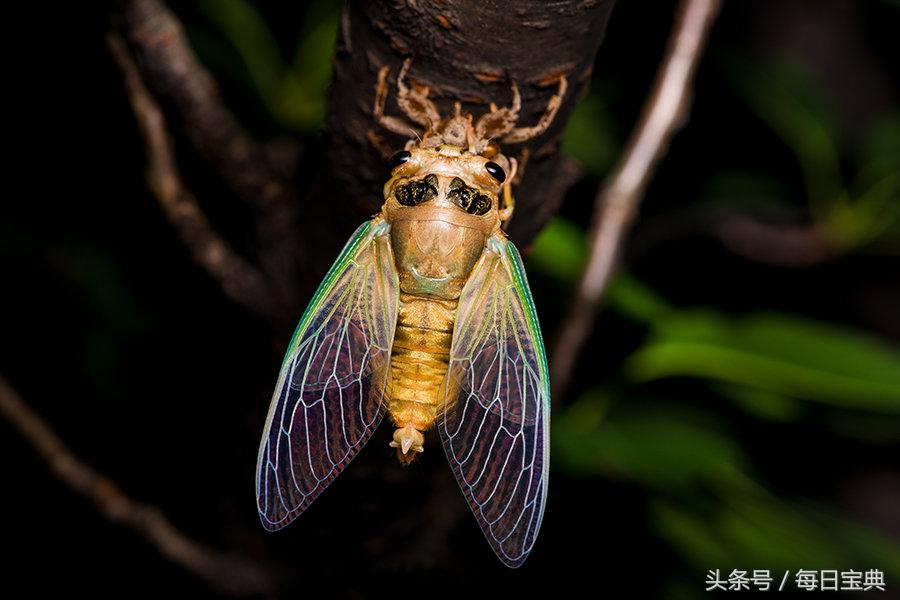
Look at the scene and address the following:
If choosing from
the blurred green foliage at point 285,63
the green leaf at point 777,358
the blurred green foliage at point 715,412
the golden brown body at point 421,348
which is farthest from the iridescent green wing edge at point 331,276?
the green leaf at point 777,358

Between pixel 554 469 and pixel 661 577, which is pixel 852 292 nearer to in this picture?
pixel 661 577

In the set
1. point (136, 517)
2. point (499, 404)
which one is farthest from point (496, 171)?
point (136, 517)

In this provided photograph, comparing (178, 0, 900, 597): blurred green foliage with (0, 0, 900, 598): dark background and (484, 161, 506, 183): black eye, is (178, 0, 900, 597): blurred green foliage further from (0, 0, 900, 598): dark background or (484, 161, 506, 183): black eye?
(484, 161, 506, 183): black eye

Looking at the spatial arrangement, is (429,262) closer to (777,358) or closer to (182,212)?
(182,212)

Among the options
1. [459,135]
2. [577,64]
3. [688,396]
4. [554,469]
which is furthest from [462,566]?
[577,64]

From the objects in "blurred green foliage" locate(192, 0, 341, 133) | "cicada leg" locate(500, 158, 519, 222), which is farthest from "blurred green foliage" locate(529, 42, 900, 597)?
"blurred green foliage" locate(192, 0, 341, 133)

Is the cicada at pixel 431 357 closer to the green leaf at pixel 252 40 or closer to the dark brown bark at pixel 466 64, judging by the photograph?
the dark brown bark at pixel 466 64
